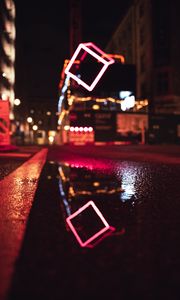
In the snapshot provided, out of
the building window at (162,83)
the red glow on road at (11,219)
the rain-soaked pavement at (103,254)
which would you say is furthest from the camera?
the building window at (162,83)

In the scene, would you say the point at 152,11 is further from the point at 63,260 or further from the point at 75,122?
the point at 63,260

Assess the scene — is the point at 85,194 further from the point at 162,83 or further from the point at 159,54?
the point at 159,54

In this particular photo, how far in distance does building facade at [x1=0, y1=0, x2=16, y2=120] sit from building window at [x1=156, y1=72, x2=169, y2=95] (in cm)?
2317

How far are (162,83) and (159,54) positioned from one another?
12.9ft

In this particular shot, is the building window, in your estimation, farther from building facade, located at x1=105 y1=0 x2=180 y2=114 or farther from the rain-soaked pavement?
the rain-soaked pavement

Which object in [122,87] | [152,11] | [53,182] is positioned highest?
[152,11]

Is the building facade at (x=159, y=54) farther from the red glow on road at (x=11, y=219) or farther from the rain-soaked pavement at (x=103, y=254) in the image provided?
the rain-soaked pavement at (x=103, y=254)

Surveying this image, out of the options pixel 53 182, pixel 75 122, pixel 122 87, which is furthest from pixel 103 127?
pixel 53 182

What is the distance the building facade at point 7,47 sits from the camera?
5541 centimetres

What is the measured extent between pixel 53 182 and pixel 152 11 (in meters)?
45.6

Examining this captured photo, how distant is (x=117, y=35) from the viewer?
66.5 meters

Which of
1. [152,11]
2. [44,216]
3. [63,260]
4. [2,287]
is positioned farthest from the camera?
[152,11]

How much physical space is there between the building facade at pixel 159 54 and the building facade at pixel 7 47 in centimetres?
2173

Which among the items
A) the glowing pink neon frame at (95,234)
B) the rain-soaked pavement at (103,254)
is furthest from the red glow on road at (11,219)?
the glowing pink neon frame at (95,234)
